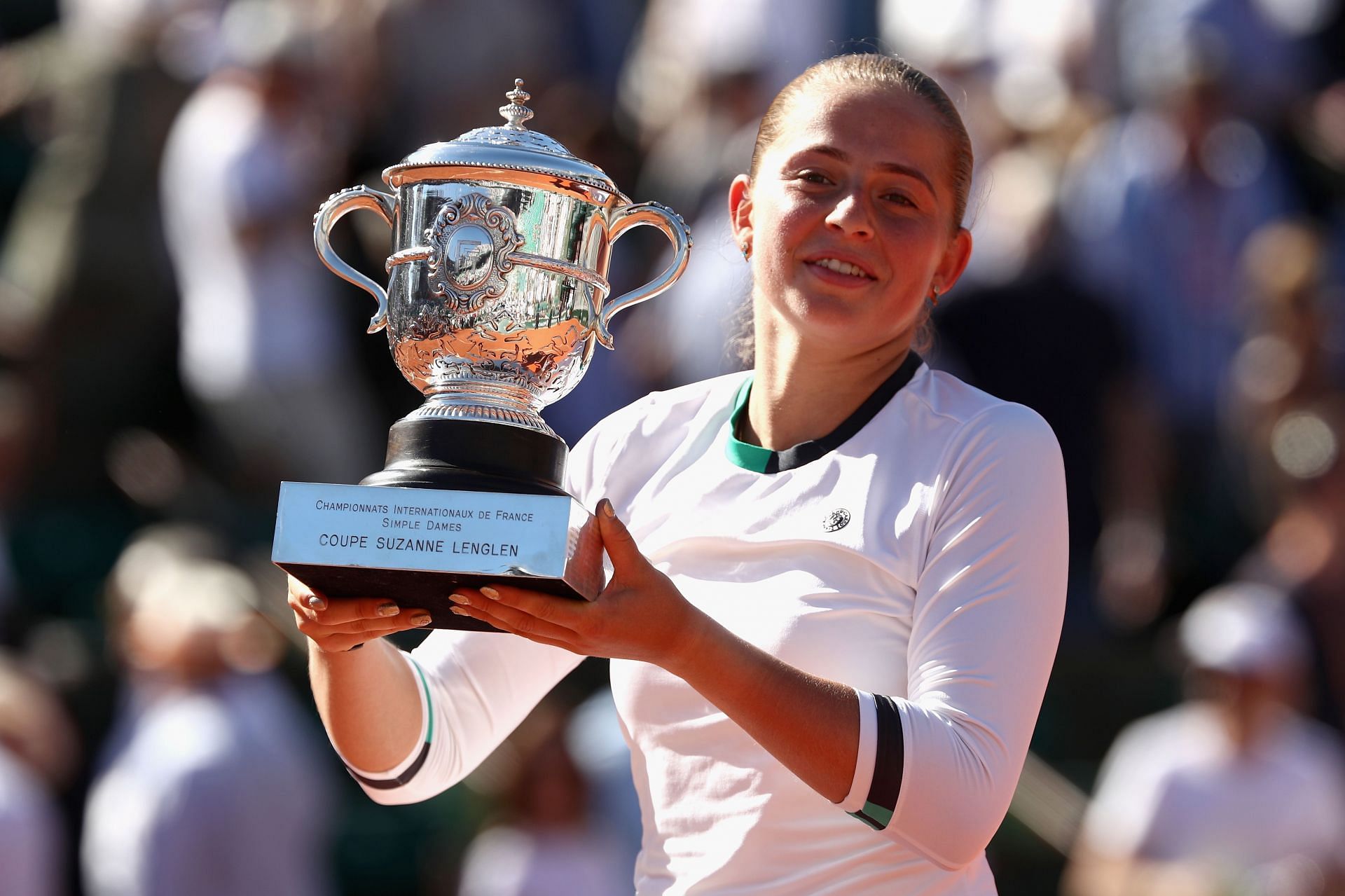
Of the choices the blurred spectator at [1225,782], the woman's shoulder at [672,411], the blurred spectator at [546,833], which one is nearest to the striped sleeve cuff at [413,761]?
the woman's shoulder at [672,411]

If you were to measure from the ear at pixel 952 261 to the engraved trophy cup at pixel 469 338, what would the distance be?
0.87 ft

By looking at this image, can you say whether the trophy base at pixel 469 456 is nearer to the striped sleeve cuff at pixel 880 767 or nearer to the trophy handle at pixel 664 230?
the trophy handle at pixel 664 230

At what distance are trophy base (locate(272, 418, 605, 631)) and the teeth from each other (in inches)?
13.8

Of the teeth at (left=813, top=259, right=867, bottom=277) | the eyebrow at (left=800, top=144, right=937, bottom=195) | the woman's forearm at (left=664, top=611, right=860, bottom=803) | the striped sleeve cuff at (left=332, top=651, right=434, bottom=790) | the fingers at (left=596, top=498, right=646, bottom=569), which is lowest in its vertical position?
the striped sleeve cuff at (left=332, top=651, right=434, bottom=790)

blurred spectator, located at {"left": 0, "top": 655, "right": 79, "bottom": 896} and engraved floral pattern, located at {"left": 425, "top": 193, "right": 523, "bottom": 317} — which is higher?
engraved floral pattern, located at {"left": 425, "top": 193, "right": 523, "bottom": 317}

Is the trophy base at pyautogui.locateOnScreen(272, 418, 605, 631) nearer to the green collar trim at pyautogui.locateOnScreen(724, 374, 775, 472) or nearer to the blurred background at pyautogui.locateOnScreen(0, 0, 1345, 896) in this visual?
the green collar trim at pyautogui.locateOnScreen(724, 374, 775, 472)

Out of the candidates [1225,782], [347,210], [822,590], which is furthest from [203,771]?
[822,590]

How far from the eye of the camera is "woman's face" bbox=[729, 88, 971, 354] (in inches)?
82.2

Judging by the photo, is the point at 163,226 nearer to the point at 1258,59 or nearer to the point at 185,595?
the point at 185,595

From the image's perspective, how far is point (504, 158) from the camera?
212cm

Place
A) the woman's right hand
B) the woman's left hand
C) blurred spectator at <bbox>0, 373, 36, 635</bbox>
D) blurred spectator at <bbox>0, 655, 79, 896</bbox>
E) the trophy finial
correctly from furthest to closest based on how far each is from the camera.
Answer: blurred spectator at <bbox>0, 373, 36, 635</bbox> < blurred spectator at <bbox>0, 655, 79, 896</bbox> < the trophy finial < the woman's right hand < the woman's left hand

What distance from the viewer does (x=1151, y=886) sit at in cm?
499

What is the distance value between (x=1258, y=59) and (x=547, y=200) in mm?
6444

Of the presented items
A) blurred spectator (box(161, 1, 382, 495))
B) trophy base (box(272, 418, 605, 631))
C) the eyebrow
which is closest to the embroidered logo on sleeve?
trophy base (box(272, 418, 605, 631))
